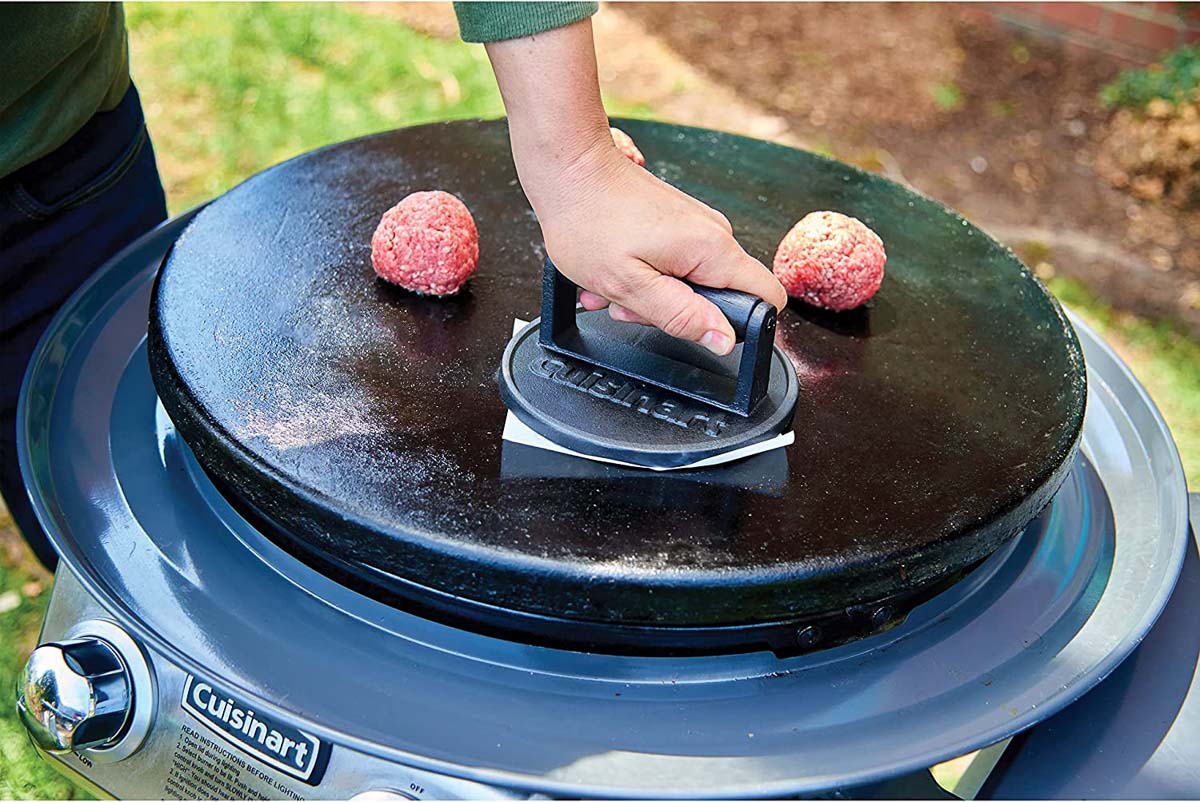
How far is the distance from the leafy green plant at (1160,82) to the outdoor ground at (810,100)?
0.31ft

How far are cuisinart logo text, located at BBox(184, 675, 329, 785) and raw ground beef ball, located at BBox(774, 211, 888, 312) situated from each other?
2.89 ft

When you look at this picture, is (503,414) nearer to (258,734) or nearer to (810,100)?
(258,734)

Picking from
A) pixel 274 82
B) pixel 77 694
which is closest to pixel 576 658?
pixel 77 694

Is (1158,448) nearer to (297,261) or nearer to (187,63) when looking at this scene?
(297,261)

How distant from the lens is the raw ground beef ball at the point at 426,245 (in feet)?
4.84

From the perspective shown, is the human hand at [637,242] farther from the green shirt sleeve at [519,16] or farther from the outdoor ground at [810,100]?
the outdoor ground at [810,100]

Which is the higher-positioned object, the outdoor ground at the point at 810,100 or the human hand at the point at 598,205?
the human hand at the point at 598,205

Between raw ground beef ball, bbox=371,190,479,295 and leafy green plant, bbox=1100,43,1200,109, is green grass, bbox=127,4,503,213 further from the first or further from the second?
raw ground beef ball, bbox=371,190,479,295

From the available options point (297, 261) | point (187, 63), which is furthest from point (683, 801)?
point (187, 63)

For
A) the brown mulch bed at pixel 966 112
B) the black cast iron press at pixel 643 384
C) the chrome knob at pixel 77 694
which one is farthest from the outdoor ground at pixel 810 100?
the chrome knob at pixel 77 694

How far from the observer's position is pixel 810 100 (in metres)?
4.65

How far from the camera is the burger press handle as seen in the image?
125 cm

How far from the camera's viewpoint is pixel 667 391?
1.37 m

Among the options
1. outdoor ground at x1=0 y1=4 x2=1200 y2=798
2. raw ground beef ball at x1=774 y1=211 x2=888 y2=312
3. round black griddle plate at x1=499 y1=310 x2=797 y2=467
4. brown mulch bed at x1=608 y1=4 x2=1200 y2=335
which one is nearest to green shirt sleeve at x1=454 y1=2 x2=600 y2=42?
round black griddle plate at x1=499 y1=310 x2=797 y2=467
